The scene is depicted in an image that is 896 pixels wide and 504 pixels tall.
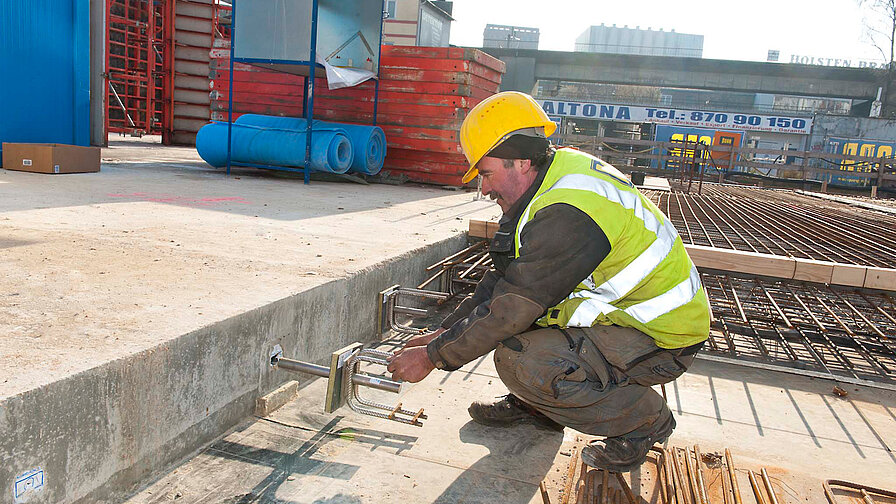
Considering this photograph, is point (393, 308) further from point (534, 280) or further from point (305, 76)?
point (305, 76)

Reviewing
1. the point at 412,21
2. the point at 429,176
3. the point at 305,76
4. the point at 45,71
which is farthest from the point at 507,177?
the point at 412,21

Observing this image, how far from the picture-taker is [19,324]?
→ 7.20 feet

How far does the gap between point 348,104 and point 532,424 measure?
27.5 feet

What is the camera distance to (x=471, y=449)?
2.71 metres

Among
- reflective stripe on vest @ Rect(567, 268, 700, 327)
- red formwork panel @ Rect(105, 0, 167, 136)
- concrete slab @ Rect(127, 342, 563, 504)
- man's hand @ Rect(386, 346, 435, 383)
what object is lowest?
concrete slab @ Rect(127, 342, 563, 504)

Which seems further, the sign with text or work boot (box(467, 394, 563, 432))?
the sign with text

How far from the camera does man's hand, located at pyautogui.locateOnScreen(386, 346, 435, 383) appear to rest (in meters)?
2.45

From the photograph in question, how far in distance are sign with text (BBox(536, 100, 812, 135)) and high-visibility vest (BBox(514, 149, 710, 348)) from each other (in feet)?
103

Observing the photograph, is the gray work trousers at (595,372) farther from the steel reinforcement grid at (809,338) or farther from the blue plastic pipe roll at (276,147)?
the blue plastic pipe roll at (276,147)

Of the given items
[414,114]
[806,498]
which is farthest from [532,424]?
[414,114]

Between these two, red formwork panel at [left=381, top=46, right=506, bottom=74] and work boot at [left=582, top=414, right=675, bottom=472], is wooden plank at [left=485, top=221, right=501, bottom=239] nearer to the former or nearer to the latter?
work boot at [left=582, top=414, right=675, bottom=472]

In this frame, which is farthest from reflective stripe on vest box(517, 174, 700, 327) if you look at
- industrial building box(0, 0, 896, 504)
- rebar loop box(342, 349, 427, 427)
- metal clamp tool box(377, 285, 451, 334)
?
metal clamp tool box(377, 285, 451, 334)

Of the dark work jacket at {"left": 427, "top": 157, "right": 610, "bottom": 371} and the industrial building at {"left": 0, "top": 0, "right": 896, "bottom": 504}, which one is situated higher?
the dark work jacket at {"left": 427, "top": 157, "right": 610, "bottom": 371}

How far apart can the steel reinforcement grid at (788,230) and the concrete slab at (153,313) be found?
131 inches
